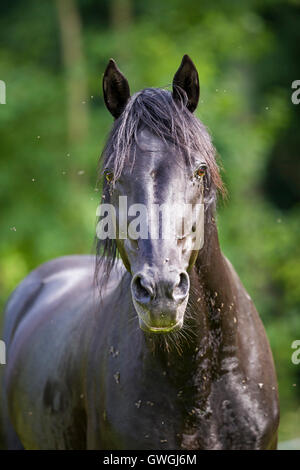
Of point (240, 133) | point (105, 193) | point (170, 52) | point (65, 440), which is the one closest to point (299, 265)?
point (240, 133)

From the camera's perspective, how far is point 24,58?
42.3 feet

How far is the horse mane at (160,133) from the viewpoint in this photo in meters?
2.61

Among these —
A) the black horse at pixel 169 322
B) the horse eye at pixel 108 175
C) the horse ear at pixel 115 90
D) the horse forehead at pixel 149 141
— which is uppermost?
the horse ear at pixel 115 90

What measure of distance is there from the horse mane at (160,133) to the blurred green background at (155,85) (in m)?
6.94

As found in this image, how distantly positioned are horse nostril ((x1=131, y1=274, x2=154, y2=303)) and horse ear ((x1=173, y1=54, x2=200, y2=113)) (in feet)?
3.12

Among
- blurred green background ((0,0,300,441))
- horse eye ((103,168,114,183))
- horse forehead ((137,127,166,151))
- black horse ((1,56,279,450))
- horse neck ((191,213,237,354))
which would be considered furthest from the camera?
blurred green background ((0,0,300,441))

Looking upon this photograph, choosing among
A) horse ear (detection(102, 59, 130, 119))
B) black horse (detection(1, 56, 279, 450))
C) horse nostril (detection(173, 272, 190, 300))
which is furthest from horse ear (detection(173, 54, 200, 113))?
horse nostril (detection(173, 272, 190, 300))

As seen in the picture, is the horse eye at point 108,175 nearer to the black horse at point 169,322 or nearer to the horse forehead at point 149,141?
the black horse at point 169,322

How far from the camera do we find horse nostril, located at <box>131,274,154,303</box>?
87.6 inches

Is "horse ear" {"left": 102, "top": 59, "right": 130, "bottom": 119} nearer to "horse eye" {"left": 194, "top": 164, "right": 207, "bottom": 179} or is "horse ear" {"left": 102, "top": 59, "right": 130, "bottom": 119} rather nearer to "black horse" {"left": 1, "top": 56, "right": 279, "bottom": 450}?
"black horse" {"left": 1, "top": 56, "right": 279, "bottom": 450}

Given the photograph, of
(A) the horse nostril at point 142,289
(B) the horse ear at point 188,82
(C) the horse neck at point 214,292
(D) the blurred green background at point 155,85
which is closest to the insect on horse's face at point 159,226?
(A) the horse nostril at point 142,289

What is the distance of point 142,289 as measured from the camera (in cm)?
228

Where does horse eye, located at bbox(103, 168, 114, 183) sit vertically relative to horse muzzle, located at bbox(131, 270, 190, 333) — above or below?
above

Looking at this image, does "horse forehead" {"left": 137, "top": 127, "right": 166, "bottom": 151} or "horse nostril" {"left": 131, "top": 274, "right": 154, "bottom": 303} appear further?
A: "horse forehead" {"left": 137, "top": 127, "right": 166, "bottom": 151}
